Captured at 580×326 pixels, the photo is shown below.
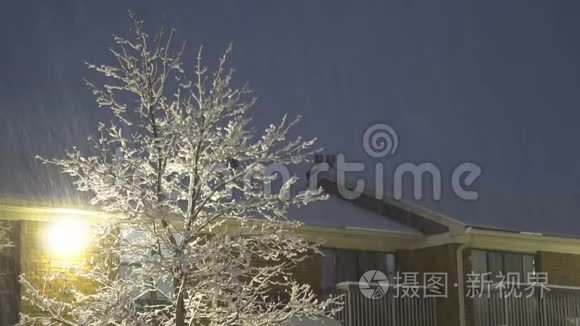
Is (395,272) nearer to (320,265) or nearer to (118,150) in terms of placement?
(320,265)

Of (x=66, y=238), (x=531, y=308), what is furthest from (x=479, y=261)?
(x=66, y=238)

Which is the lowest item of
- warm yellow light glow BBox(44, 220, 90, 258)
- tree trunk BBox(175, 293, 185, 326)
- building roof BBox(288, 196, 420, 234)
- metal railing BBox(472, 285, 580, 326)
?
metal railing BBox(472, 285, 580, 326)

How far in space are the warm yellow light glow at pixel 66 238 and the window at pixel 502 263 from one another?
973cm

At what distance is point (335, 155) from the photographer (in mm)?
28484

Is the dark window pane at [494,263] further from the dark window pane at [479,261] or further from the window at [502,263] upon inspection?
the dark window pane at [479,261]

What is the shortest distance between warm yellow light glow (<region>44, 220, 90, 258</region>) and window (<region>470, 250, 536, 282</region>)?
9729mm

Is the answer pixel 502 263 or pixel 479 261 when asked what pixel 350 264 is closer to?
pixel 479 261

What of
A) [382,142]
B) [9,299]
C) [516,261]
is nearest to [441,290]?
[516,261]

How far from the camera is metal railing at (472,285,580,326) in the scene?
21219 millimetres

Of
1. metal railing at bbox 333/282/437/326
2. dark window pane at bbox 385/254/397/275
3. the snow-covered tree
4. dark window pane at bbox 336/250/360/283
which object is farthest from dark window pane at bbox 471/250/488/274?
the snow-covered tree

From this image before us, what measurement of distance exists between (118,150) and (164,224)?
187 centimetres

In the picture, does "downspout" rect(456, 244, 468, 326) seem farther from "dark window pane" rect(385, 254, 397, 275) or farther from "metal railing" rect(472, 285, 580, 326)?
"dark window pane" rect(385, 254, 397, 275)

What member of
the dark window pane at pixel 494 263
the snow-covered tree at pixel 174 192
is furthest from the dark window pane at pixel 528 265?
the snow-covered tree at pixel 174 192

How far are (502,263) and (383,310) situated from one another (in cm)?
438
